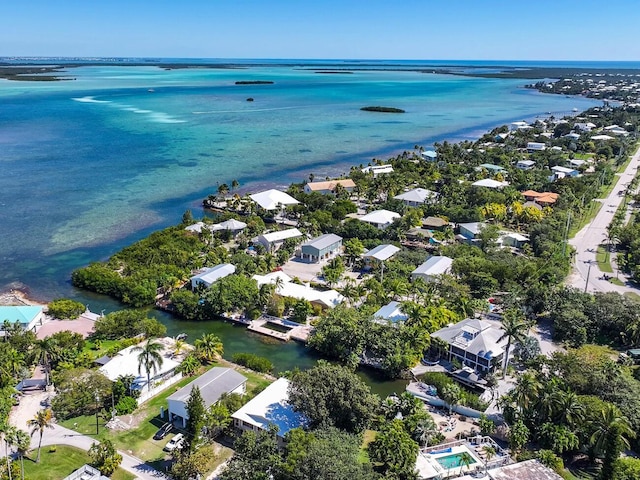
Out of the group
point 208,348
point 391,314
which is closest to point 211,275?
point 208,348

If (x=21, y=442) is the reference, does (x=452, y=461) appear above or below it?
below

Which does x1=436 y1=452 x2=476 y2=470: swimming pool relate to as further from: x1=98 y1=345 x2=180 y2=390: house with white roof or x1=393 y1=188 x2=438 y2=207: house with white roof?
x1=393 y1=188 x2=438 y2=207: house with white roof

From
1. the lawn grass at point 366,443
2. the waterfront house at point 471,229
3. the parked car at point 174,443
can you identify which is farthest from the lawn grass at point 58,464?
the waterfront house at point 471,229

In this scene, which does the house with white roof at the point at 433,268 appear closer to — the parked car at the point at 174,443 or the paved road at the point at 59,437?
the parked car at the point at 174,443

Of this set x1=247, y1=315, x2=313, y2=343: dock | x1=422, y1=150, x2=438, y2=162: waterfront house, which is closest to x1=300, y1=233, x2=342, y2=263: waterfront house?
x1=247, y1=315, x2=313, y2=343: dock

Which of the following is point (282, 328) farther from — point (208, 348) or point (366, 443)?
point (366, 443)
